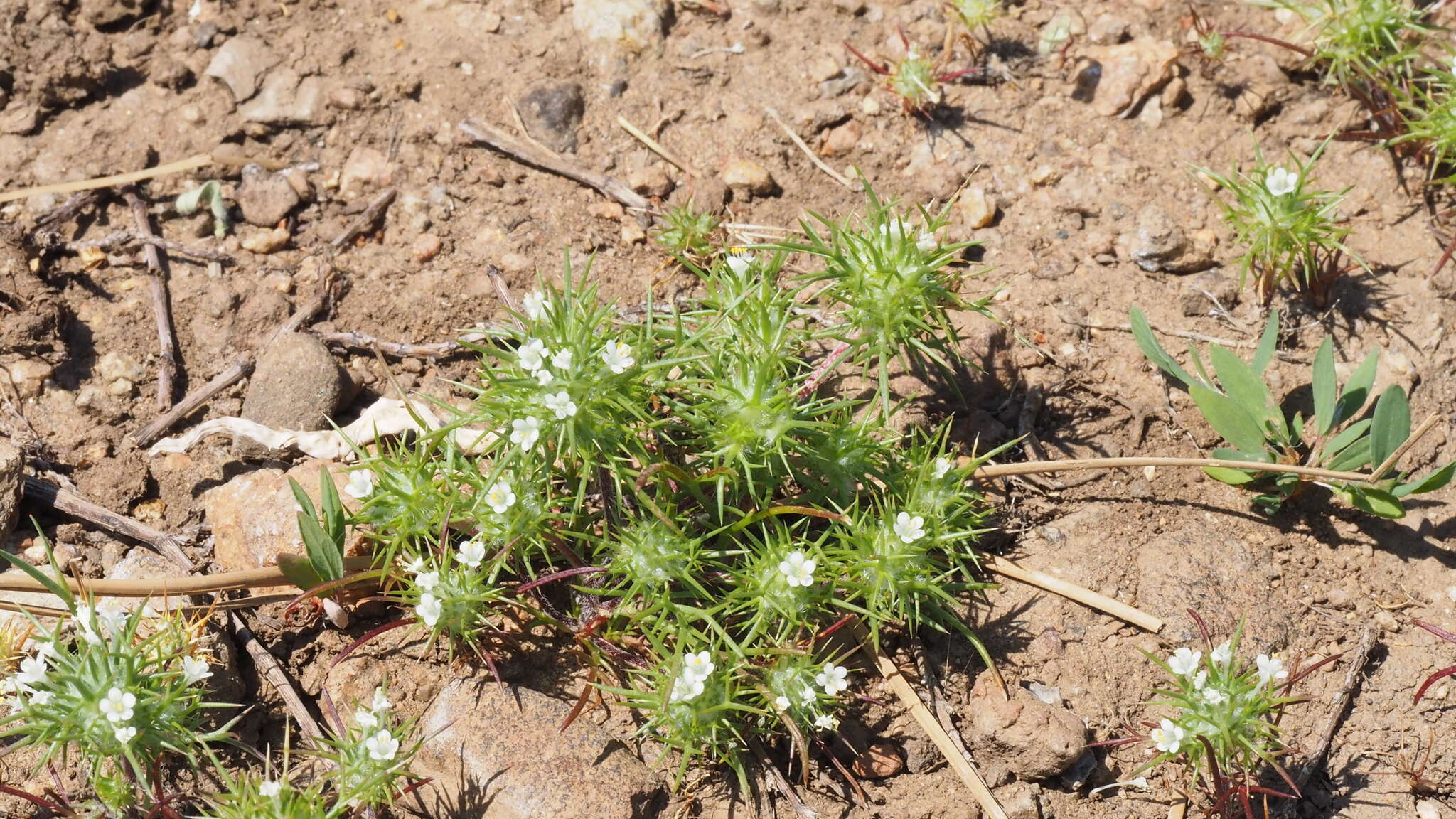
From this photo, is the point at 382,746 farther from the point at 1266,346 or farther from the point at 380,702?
the point at 1266,346

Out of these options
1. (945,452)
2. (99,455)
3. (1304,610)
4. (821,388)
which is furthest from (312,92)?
(1304,610)

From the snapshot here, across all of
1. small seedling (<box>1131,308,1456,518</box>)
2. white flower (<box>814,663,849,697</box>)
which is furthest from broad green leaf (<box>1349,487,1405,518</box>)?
white flower (<box>814,663,849,697</box>)

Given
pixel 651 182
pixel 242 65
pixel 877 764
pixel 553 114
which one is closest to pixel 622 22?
pixel 553 114

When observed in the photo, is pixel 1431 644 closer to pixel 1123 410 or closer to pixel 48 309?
pixel 1123 410

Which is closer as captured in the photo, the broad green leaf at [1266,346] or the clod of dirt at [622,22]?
the broad green leaf at [1266,346]

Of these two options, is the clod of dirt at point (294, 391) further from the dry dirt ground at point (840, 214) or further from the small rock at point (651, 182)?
the small rock at point (651, 182)

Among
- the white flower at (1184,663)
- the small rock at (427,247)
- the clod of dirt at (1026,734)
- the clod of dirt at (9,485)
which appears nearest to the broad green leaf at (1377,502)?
the white flower at (1184,663)
